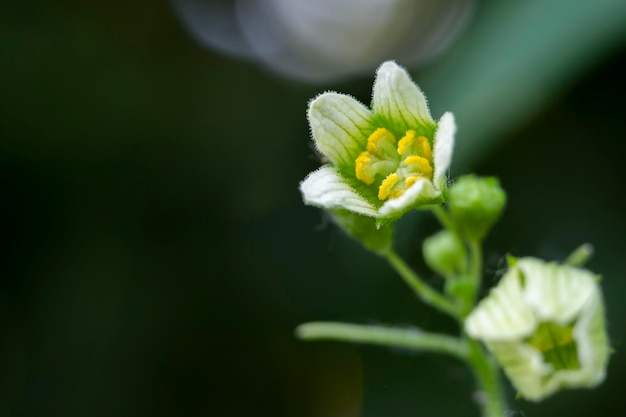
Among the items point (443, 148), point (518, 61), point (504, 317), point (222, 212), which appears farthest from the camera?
point (222, 212)

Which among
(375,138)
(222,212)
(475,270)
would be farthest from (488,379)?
(222,212)

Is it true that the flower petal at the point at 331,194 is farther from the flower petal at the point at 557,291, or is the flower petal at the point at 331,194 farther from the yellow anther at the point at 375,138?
the flower petal at the point at 557,291

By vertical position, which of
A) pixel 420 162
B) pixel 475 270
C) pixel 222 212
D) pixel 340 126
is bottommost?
pixel 475 270

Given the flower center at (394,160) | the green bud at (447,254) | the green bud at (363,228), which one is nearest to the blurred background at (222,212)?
the green bud at (447,254)

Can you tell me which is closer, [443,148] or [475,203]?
[443,148]

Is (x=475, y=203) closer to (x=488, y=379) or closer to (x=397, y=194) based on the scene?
(x=397, y=194)

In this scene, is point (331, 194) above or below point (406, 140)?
below

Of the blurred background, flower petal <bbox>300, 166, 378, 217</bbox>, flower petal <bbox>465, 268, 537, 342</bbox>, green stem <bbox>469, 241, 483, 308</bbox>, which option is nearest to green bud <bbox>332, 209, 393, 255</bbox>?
flower petal <bbox>300, 166, 378, 217</bbox>
